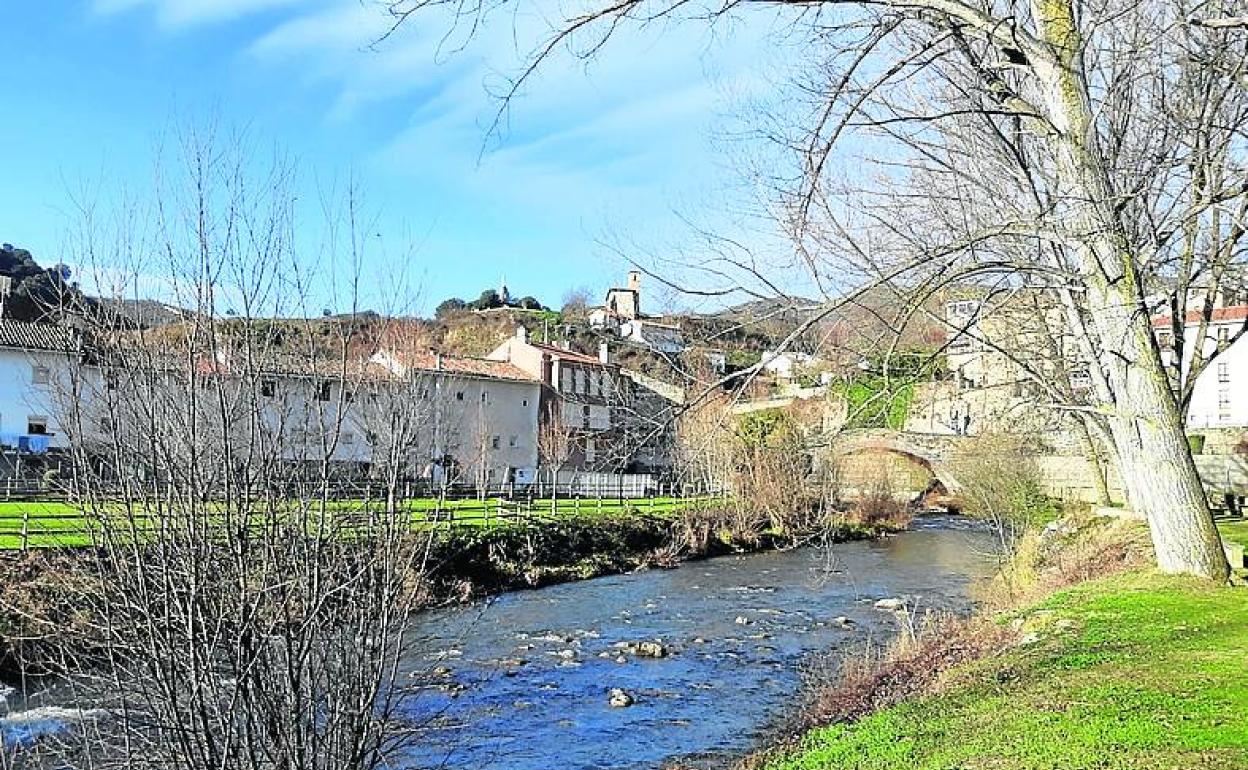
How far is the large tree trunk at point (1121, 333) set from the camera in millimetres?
8898

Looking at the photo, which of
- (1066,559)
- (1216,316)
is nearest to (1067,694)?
(1066,559)

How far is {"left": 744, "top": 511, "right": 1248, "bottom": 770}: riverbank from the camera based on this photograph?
6.32m

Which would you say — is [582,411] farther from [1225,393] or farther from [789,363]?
[1225,393]

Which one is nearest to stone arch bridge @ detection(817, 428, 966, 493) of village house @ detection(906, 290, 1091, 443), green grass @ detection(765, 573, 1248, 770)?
village house @ detection(906, 290, 1091, 443)

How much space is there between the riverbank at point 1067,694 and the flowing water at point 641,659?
2156mm

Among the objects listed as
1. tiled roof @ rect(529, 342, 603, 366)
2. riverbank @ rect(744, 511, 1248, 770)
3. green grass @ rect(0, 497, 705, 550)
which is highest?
tiled roof @ rect(529, 342, 603, 366)

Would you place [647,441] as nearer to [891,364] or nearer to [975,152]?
[891,364]

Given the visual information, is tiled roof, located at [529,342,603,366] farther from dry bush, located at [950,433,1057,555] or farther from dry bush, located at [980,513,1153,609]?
dry bush, located at [980,513,1153,609]

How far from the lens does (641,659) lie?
16703 mm

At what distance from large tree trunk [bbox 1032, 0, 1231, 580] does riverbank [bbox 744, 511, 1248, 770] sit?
581mm

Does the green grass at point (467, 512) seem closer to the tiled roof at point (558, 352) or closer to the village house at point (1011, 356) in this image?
the village house at point (1011, 356)

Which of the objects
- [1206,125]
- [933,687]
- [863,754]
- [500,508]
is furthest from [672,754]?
[500,508]

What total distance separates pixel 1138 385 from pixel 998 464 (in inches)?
683

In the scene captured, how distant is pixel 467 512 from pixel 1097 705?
2383 centimetres
